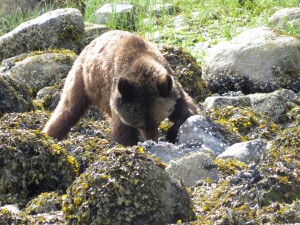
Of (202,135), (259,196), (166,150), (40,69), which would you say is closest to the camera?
(259,196)

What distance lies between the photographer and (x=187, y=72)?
11.2 m

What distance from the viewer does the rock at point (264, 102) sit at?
32.0 ft

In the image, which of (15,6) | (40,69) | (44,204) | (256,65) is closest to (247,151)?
(44,204)

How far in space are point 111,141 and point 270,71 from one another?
10.5 ft

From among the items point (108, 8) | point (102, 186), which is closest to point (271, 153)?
point (102, 186)

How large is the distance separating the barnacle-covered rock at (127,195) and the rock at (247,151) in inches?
75.5

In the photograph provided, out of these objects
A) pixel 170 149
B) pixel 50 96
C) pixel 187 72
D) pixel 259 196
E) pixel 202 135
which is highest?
pixel 259 196

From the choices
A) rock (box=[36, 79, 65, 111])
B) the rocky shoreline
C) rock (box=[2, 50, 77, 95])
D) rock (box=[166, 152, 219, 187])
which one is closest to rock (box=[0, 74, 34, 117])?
the rocky shoreline

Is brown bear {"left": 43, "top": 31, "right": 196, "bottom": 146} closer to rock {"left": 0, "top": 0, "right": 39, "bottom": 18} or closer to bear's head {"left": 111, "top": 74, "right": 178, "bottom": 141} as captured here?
bear's head {"left": 111, "top": 74, "right": 178, "bottom": 141}

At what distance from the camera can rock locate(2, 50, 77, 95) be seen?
11.9 meters

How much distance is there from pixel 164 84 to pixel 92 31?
18.5 ft

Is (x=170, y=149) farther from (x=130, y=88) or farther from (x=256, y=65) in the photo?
(x=256, y=65)

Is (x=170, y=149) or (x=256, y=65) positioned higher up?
(x=170, y=149)

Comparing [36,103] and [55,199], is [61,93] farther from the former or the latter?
[55,199]
